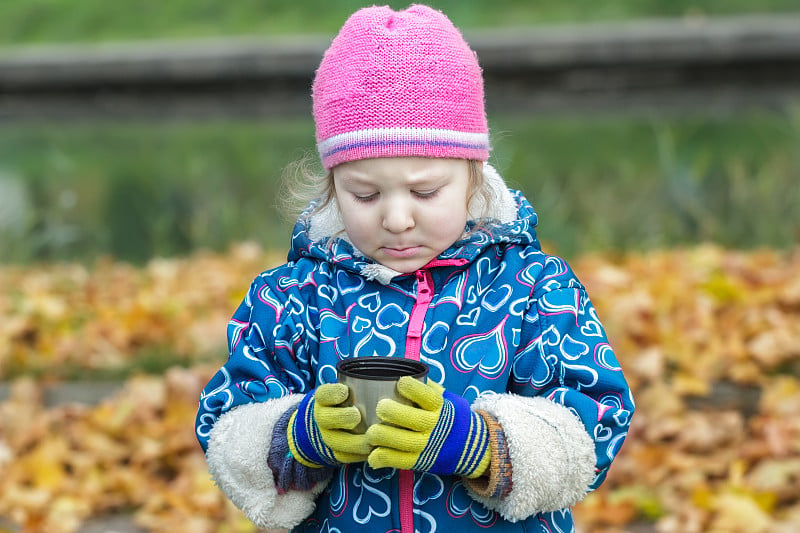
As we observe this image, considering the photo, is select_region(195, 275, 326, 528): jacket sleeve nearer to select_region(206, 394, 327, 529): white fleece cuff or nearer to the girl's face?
select_region(206, 394, 327, 529): white fleece cuff

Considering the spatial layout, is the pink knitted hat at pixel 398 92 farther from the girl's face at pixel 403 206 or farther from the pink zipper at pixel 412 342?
the pink zipper at pixel 412 342

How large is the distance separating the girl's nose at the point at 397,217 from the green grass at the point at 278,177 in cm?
212

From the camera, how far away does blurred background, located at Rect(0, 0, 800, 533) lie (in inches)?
127

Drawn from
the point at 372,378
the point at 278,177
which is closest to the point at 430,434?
the point at 372,378

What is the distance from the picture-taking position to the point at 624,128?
25.6ft

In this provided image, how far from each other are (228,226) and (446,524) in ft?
13.5

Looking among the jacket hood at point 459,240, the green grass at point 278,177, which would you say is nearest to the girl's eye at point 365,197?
the jacket hood at point 459,240

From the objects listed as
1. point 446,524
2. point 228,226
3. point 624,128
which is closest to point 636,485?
point 446,524

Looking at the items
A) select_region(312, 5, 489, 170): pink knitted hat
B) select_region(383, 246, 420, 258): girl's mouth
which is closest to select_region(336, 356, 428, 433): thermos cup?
select_region(383, 246, 420, 258): girl's mouth

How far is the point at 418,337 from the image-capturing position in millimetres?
1666

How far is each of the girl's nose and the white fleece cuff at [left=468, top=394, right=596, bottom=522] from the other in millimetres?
323

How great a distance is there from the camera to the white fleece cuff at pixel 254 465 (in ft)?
5.47

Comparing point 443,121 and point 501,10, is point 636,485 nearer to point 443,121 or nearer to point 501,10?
point 443,121

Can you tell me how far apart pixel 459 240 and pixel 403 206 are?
157 mm
